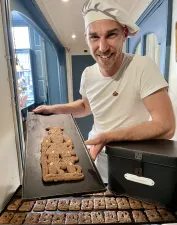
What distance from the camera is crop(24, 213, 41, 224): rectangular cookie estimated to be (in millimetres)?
→ 620

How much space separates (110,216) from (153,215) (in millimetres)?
131

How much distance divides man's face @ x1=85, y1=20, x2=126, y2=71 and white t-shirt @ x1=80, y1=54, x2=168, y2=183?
0.30 ft

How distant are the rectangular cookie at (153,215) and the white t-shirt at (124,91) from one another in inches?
15.7

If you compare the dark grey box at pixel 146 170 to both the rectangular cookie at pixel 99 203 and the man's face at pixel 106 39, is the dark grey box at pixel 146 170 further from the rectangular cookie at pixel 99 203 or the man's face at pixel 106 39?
the man's face at pixel 106 39

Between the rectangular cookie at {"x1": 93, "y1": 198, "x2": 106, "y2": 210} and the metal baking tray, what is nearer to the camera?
the metal baking tray

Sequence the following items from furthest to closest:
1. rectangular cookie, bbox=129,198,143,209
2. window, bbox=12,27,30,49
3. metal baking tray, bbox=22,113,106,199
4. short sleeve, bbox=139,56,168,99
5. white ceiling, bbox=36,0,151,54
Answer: window, bbox=12,27,30,49
white ceiling, bbox=36,0,151,54
short sleeve, bbox=139,56,168,99
rectangular cookie, bbox=129,198,143,209
metal baking tray, bbox=22,113,106,199

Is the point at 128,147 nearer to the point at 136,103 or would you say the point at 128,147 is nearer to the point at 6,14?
the point at 136,103

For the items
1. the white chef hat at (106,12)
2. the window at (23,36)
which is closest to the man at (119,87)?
the white chef hat at (106,12)

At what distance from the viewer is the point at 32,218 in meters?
0.64

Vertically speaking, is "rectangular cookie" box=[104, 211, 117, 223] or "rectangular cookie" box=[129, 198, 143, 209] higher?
"rectangular cookie" box=[129, 198, 143, 209]

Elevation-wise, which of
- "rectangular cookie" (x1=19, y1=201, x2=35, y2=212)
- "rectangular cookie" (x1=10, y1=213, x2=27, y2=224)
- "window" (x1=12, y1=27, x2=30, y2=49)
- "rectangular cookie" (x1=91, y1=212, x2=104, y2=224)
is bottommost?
"rectangular cookie" (x1=91, y1=212, x2=104, y2=224)

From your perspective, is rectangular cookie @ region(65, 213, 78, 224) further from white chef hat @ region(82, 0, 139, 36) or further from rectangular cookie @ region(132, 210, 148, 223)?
white chef hat @ region(82, 0, 139, 36)

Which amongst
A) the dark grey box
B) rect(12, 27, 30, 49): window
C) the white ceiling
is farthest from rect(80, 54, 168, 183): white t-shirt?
rect(12, 27, 30, 49): window

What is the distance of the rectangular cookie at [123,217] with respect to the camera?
61 cm
